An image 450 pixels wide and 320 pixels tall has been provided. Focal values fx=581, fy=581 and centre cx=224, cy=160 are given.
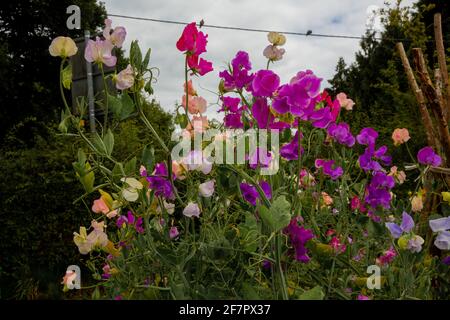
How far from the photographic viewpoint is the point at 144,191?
100 centimetres

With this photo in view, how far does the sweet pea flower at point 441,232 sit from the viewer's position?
3.47 ft

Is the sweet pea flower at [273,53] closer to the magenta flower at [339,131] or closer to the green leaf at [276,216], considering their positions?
the magenta flower at [339,131]

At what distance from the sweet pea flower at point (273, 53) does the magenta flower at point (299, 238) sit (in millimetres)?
371

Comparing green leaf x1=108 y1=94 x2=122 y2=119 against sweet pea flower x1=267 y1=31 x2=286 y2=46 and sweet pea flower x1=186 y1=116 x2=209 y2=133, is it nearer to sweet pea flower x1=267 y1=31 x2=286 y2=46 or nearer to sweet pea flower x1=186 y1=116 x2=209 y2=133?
sweet pea flower x1=186 y1=116 x2=209 y2=133

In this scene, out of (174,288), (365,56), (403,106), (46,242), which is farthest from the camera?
(365,56)

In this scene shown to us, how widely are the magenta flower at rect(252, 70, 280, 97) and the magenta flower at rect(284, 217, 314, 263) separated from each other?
0.71 feet

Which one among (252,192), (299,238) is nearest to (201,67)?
(252,192)

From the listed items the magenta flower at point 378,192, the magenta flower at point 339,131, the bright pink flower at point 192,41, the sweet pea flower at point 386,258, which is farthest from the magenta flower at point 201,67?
the sweet pea flower at point 386,258

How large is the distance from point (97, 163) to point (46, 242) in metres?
5.06

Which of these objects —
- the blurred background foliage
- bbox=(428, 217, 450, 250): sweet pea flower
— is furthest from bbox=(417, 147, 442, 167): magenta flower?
the blurred background foliage

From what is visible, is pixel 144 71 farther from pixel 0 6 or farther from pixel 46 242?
pixel 0 6

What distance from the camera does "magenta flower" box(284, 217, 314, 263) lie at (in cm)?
95

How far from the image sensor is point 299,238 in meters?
0.95
